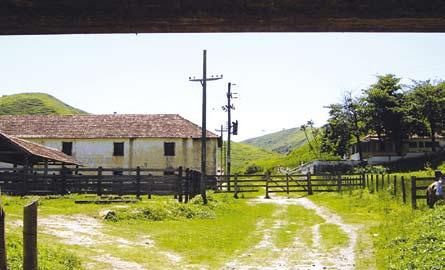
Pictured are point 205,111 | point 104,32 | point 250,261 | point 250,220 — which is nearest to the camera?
point 104,32

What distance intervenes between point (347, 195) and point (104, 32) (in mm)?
28685

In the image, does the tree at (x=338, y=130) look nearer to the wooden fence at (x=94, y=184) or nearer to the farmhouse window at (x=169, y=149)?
the farmhouse window at (x=169, y=149)

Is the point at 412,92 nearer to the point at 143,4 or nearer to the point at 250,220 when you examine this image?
the point at 250,220

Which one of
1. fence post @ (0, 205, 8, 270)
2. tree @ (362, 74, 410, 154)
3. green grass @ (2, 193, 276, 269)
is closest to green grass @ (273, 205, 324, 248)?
green grass @ (2, 193, 276, 269)

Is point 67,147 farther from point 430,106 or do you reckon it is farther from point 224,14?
point 224,14

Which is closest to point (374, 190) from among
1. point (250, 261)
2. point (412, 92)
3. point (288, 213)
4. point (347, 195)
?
point (347, 195)

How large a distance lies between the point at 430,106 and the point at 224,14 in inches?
2389

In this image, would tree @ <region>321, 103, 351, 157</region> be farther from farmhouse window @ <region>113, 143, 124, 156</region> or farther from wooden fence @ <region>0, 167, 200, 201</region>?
wooden fence @ <region>0, 167, 200, 201</region>

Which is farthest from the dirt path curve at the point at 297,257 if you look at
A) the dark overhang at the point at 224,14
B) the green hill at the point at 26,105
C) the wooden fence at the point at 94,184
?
the green hill at the point at 26,105

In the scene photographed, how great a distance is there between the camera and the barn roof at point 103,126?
1877 inches

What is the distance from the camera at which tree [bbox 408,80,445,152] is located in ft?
195

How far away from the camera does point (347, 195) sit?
3120 centimetres

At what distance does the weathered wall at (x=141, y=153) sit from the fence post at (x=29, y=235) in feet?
137

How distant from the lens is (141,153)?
47.5 metres
